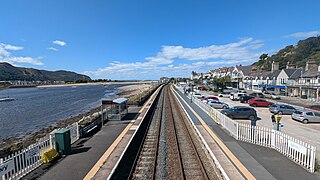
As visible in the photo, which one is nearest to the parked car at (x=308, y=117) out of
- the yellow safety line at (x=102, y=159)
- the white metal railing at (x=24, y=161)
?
the yellow safety line at (x=102, y=159)

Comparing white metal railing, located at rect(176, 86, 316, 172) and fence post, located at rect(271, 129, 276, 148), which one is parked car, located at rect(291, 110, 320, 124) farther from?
fence post, located at rect(271, 129, 276, 148)

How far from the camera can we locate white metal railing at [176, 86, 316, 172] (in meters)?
8.72

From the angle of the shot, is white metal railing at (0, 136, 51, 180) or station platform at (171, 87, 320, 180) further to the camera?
station platform at (171, 87, 320, 180)

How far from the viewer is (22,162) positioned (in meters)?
8.47

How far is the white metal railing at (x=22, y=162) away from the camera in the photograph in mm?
7578

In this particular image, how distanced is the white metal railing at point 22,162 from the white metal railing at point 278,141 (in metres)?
11.1

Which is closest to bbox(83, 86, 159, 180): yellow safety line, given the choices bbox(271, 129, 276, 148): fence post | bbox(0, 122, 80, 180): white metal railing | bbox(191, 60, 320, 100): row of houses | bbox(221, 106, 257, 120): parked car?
bbox(0, 122, 80, 180): white metal railing

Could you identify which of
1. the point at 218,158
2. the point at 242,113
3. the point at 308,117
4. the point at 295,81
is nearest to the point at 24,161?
the point at 218,158

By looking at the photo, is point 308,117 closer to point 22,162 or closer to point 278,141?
point 278,141

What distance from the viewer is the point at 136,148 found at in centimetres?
1293

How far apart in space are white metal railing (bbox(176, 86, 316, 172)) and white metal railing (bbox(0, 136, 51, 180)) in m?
11.1

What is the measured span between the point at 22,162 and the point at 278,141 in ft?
40.3

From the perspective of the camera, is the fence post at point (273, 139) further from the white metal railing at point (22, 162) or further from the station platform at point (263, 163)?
the white metal railing at point (22, 162)

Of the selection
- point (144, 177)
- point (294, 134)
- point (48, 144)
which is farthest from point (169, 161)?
point (294, 134)
